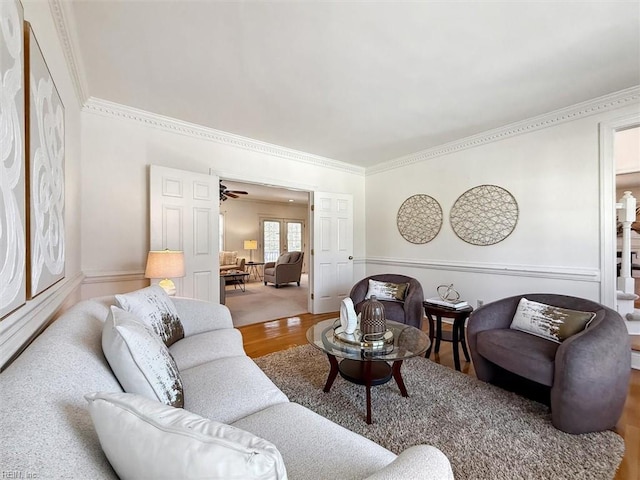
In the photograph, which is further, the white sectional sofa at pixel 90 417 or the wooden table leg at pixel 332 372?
the wooden table leg at pixel 332 372

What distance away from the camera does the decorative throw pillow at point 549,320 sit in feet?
6.57

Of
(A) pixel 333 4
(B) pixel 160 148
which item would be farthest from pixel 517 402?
(B) pixel 160 148

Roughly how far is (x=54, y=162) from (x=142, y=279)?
1.84 meters

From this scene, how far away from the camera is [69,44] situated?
1.89m

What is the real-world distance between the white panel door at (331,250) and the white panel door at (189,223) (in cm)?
161

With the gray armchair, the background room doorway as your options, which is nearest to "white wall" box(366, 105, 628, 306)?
the gray armchair

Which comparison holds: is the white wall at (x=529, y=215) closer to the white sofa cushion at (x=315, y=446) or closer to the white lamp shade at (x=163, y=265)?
the white sofa cushion at (x=315, y=446)

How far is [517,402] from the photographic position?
2018 mm

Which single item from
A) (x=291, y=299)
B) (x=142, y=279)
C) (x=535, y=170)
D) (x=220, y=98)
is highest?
(x=220, y=98)

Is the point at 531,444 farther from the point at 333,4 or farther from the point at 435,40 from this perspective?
the point at 333,4

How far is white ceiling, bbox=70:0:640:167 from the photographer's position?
172 centimetres

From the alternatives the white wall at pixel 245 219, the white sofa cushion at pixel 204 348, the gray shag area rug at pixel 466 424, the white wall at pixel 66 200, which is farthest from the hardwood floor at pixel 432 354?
the white wall at pixel 245 219

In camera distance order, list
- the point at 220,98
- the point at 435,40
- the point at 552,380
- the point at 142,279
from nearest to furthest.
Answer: the point at 552,380 < the point at 435,40 < the point at 220,98 < the point at 142,279

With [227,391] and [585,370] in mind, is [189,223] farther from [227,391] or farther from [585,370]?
[585,370]
